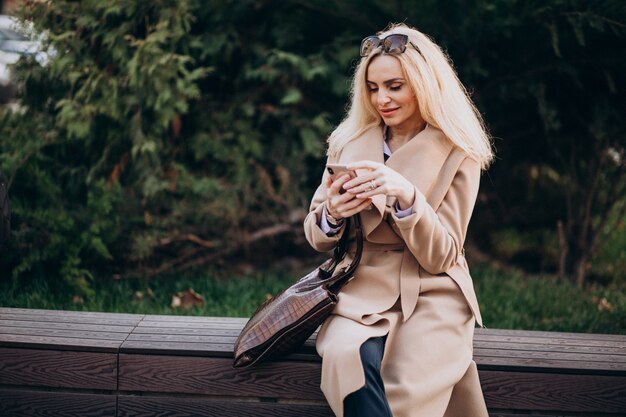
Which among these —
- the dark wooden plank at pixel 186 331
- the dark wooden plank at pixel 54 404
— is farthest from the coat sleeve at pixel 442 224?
the dark wooden plank at pixel 54 404

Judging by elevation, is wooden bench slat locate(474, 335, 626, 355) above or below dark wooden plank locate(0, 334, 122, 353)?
above

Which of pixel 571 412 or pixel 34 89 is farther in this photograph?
pixel 34 89

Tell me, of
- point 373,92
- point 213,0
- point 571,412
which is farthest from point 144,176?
point 571,412

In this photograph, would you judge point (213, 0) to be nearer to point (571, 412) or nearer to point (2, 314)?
point (2, 314)

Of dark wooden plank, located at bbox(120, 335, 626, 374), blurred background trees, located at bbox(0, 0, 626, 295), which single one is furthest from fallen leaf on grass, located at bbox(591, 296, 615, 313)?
dark wooden plank, located at bbox(120, 335, 626, 374)

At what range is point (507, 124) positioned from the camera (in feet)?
16.4

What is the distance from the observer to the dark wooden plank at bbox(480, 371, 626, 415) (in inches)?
104

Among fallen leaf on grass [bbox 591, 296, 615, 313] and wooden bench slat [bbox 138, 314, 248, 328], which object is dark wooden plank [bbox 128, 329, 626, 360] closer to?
wooden bench slat [bbox 138, 314, 248, 328]

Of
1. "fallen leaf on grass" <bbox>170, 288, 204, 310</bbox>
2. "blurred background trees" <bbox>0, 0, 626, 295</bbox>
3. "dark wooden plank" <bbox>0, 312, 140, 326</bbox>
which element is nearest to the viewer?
"dark wooden plank" <bbox>0, 312, 140, 326</bbox>

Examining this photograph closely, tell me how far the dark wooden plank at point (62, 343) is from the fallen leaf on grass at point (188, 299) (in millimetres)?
1340

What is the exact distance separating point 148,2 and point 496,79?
7.84 ft

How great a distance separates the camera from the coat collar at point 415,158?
2623mm

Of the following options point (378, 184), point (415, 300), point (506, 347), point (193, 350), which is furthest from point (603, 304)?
point (193, 350)

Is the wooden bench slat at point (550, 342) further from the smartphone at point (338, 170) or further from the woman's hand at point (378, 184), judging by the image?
the smartphone at point (338, 170)
